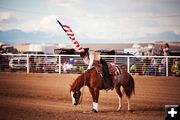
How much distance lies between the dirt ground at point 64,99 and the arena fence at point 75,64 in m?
0.28

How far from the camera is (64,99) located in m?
7.49

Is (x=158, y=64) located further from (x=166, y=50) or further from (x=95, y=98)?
(x=95, y=98)

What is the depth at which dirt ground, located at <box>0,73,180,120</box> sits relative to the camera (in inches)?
238

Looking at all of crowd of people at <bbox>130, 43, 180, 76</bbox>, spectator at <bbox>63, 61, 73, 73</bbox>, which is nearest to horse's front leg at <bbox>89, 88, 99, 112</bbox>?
crowd of people at <bbox>130, 43, 180, 76</bbox>

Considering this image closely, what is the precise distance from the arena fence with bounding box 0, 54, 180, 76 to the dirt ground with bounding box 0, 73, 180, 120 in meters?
0.28

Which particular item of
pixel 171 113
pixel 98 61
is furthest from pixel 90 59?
pixel 171 113

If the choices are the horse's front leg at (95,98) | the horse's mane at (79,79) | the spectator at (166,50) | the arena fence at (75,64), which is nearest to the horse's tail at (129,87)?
the horse's front leg at (95,98)

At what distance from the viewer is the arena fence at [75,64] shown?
24.0 feet

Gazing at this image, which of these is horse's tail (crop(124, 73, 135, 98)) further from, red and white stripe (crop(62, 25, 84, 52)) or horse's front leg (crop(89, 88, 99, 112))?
red and white stripe (crop(62, 25, 84, 52))

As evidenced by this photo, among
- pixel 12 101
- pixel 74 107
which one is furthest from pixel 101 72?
pixel 12 101

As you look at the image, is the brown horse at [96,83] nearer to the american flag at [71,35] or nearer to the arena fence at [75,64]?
the american flag at [71,35]

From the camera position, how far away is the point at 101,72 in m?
6.40

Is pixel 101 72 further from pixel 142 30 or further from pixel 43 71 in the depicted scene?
pixel 43 71

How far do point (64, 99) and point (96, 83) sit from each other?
4.02 feet
